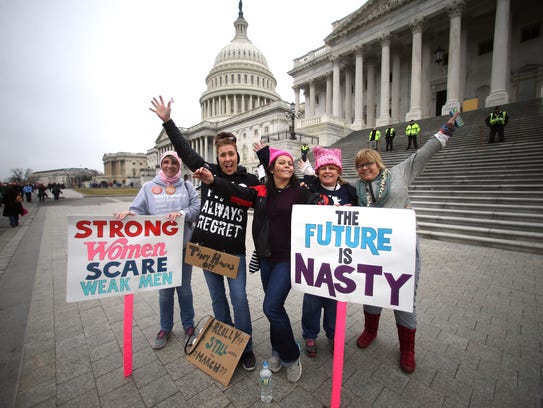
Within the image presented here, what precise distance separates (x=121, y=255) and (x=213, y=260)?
89 cm

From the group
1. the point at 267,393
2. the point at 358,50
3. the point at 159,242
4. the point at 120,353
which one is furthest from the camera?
the point at 358,50

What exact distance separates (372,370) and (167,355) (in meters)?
2.22

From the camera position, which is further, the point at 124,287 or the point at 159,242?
the point at 159,242

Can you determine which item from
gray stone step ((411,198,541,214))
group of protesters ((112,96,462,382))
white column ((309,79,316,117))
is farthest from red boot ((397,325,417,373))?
white column ((309,79,316,117))

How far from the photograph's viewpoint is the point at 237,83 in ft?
234

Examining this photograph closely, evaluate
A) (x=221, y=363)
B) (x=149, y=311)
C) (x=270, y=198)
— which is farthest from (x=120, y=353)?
(x=270, y=198)

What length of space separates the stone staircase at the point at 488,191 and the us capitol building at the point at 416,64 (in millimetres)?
9175

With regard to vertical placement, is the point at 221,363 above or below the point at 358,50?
below

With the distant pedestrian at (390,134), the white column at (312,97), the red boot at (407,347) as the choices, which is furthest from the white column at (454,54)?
the red boot at (407,347)

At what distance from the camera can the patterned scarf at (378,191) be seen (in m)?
2.55

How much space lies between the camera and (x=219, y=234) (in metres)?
2.59

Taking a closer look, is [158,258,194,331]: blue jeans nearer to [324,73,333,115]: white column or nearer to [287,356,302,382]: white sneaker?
[287,356,302,382]: white sneaker

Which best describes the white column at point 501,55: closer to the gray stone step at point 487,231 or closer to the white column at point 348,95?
the white column at point 348,95

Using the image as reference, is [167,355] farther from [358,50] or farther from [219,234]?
[358,50]
